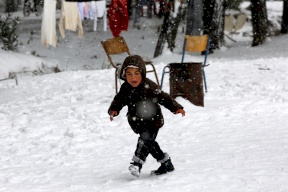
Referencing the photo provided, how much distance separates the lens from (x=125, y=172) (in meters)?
4.77

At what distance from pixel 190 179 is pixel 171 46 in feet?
40.4

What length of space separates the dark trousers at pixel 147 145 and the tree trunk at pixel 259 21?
13160 millimetres

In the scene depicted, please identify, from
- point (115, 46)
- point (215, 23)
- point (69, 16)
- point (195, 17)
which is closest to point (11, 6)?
point (215, 23)

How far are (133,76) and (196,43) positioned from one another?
5.23 meters

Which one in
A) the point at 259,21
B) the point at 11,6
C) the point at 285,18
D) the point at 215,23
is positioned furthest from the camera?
the point at 11,6

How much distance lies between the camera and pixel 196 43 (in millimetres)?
9273

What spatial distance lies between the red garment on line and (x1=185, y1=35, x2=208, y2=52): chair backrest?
10.0 ft

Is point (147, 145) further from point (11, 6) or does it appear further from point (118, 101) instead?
point (11, 6)

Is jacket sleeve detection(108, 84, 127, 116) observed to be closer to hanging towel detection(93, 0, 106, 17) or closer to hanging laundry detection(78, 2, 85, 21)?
hanging laundry detection(78, 2, 85, 21)

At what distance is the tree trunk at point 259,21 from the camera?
16.8 metres

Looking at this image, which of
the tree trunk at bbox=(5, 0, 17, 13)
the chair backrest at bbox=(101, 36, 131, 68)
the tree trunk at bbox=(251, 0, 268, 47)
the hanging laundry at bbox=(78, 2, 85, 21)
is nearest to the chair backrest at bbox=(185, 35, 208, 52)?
the chair backrest at bbox=(101, 36, 131, 68)

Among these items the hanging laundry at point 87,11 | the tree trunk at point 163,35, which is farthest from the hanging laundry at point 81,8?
the tree trunk at point 163,35

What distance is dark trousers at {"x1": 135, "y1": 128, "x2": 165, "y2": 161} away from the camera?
4.36m

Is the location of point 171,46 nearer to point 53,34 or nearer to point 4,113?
point 53,34
